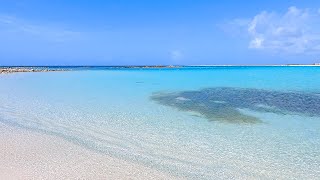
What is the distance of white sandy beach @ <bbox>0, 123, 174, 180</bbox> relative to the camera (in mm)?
5336

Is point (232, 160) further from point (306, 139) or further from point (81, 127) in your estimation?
point (81, 127)

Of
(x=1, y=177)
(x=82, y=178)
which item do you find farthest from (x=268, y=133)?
(x=1, y=177)

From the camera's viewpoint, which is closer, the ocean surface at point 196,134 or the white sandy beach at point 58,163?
the white sandy beach at point 58,163

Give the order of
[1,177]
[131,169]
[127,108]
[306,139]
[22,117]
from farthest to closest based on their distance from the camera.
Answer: [127,108] → [22,117] → [306,139] → [131,169] → [1,177]

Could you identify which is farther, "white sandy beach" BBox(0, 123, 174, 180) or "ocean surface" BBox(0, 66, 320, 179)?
"ocean surface" BBox(0, 66, 320, 179)

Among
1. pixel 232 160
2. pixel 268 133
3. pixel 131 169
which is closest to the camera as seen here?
pixel 131 169

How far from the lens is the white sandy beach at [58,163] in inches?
210

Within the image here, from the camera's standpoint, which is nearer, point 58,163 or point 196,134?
point 58,163

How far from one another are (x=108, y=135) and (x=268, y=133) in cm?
476

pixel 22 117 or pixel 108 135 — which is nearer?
pixel 108 135

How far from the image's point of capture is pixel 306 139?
782cm

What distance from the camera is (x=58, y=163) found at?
19.4ft

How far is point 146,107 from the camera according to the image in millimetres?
13172

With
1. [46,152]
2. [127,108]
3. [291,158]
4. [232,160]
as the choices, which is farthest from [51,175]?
[127,108]
